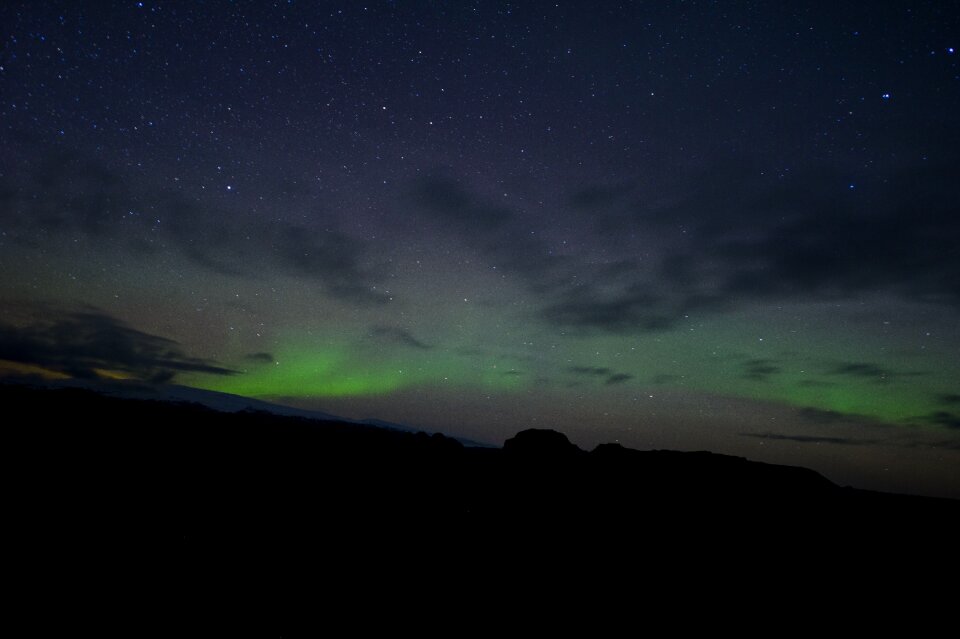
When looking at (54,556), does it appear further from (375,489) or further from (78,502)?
(375,489)

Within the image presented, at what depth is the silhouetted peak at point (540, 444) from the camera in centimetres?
3132

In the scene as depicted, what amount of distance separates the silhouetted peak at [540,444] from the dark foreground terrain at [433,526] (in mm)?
387

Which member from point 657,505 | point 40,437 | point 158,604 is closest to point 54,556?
point 158,604

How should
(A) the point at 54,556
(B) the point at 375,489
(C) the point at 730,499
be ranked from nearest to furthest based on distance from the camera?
(A) the point at 54,556 < (C) the point at 730,499 < (B) the point at 375,489

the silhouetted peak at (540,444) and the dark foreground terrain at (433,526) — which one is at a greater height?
the silhouetted peak at (540,444)

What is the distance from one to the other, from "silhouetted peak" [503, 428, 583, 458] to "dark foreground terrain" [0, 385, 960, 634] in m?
0.39

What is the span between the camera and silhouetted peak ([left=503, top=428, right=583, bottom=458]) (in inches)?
1233

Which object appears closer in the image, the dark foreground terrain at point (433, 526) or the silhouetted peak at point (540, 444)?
the dark foreground terrain at point (433, 526)

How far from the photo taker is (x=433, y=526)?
1689cm

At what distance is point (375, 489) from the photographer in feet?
78.9

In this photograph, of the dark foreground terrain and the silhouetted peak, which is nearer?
the dark foreground terrain

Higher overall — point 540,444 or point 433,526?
point 540,444

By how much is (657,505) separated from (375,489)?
14.5 metres

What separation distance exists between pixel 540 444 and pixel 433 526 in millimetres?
17693
